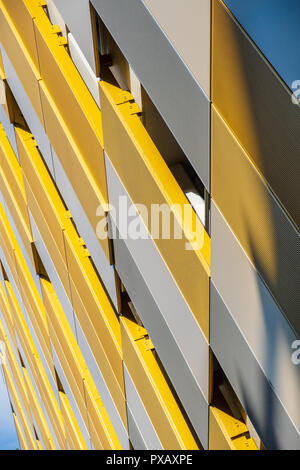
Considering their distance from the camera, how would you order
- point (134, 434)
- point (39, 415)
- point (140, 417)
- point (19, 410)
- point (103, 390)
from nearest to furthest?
point (140, 417) < point (134, 434) < point (103, 390) < point (39, 415) < point (19, 410)

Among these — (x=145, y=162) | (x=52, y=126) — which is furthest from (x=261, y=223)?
(x=52, y=126)

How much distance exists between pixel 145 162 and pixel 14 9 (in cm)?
516

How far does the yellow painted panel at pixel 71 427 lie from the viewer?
668 inches

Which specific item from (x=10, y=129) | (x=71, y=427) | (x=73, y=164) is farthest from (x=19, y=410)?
(x=73, y=164)

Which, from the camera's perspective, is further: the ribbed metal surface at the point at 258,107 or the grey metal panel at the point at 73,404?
the grey metal panel at the point at 73,404

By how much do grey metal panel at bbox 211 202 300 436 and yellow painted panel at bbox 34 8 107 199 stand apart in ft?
10.5

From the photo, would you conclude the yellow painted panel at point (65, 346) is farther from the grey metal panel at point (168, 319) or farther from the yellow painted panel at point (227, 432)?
the yellow painted panel at point (227, 432)

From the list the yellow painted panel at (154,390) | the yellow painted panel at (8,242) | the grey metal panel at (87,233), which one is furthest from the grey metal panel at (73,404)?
the grey metal panel at (87,233)

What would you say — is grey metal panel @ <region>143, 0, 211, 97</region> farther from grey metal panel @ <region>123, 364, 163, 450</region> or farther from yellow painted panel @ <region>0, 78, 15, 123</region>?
yellow painted panel @ <region>0, 78, 15, 123</region>

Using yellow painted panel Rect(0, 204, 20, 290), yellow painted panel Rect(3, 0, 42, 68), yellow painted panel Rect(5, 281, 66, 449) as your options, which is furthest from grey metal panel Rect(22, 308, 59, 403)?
yellow painted panel Rect(3, 0, 42, 68)

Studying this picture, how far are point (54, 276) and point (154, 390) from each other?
197 inches

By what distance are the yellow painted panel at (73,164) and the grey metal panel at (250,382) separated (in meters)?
3.22

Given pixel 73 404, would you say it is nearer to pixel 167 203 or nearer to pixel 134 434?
pixel 134 434

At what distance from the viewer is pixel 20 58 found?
455 inches
